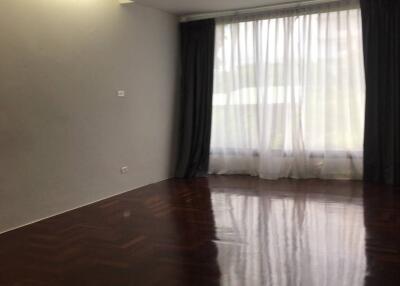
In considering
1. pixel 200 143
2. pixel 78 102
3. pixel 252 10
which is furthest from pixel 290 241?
pixel 252 10

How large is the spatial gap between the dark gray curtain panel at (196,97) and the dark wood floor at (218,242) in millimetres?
1317

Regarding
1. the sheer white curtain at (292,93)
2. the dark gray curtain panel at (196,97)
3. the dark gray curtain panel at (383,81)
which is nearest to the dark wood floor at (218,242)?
the dark gray curtain panel at (383,81)

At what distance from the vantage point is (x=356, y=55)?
5.29 meters

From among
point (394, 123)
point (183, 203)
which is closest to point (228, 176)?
point (183, 203)

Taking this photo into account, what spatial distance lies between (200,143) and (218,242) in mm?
3009

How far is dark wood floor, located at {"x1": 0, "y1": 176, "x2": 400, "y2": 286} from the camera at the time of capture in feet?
8.43

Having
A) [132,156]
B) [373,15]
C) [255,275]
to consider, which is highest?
[373,15]

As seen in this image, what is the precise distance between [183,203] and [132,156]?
118 cm

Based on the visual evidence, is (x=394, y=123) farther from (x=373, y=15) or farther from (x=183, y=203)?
(x=183, y=203)

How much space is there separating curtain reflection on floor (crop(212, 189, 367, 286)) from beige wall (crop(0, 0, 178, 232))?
4.80ft

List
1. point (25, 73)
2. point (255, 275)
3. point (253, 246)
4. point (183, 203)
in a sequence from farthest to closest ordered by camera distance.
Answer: point (183, 203)
point (25, 73)
point (253, 246)
point (255, 275)

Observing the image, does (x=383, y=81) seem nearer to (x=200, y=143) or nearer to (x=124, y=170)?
(x=200, y=143)

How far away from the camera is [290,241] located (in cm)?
315

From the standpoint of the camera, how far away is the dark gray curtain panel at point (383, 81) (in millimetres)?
5031
